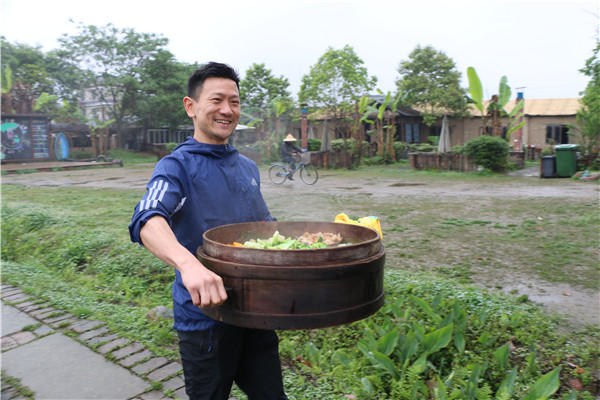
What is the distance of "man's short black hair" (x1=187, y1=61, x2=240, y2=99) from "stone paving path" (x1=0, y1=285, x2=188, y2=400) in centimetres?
204

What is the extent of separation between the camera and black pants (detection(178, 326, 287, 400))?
1966 millimetres

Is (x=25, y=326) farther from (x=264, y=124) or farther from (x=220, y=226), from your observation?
(x=264, y=124)

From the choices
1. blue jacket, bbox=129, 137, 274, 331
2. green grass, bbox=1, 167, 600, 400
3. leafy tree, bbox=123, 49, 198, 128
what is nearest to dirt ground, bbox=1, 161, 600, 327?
green grass, bbox=1, 167, 600, 400

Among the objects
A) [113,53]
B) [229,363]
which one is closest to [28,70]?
[113,53]

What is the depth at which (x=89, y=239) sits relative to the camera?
6570mm

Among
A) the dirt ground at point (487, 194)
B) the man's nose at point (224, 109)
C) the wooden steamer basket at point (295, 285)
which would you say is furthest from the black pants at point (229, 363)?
the dirt ground at point (487, 194)

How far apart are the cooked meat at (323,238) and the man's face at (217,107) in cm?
60

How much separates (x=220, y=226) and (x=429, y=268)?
3.77 meters

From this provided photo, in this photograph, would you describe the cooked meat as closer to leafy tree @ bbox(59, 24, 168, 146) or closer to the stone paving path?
the stone paving path

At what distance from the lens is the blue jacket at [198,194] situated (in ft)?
6.23

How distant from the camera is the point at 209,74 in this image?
Result: 6.61 ft

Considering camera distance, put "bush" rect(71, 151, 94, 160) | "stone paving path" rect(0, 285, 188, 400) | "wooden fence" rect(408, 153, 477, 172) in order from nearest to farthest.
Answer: "stone paving path" rect(0, 285, 188, 400) < "wooden fence" rect(408, 153, 477, 172) < "bush" rect(71, 151, 94, 160)

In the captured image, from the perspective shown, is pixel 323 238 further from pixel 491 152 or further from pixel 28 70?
pixel 28 70

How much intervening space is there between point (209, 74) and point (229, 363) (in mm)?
1317
